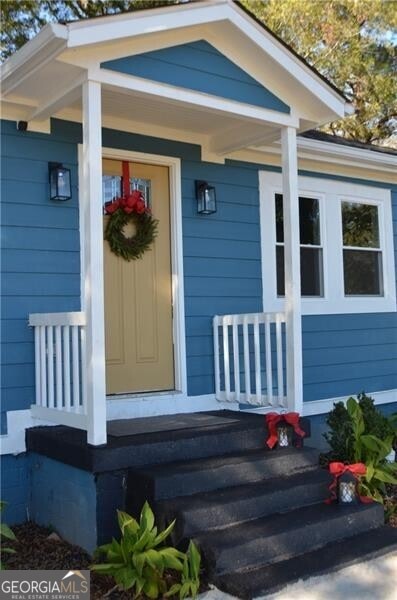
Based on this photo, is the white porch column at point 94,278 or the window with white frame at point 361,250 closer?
the white porch column at point 94,278

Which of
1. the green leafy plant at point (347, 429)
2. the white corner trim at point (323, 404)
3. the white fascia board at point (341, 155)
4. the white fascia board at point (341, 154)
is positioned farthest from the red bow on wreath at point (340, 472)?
the white fascia board at point (341, 154)

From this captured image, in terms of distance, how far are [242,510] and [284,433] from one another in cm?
93

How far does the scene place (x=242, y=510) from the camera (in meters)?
3.70

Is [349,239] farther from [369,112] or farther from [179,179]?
[369,112]

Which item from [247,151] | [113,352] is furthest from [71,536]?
[247,151]

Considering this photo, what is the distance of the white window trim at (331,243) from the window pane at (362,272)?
0.07m

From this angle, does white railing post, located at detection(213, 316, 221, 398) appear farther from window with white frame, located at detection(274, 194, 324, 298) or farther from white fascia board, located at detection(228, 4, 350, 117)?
white fascia board, located at detection(228, 4, 350, 117)

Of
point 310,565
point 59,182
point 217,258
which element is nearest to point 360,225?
point 217,258

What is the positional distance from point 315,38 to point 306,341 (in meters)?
9.46

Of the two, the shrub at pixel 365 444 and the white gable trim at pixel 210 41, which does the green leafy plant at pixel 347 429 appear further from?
the white gable trim at pixel 210 41

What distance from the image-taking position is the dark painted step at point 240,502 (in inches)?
137

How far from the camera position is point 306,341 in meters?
6.23

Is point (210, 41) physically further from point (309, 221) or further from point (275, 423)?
point (275, 423)

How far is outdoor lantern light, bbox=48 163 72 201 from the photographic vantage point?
4660 millimetres
